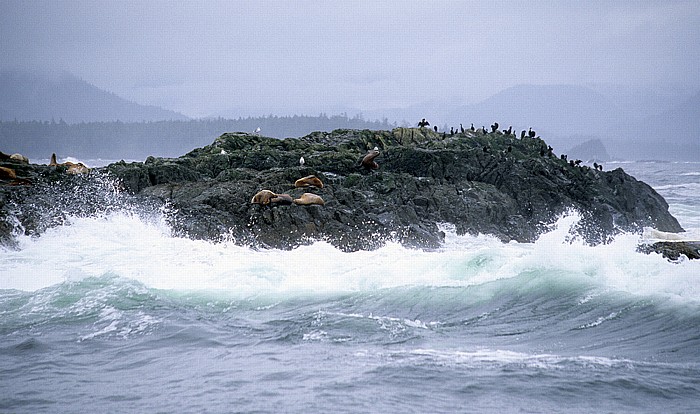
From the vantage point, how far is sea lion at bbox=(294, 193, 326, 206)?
17.8m

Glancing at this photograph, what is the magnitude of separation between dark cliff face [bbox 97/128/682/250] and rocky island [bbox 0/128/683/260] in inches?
1.5

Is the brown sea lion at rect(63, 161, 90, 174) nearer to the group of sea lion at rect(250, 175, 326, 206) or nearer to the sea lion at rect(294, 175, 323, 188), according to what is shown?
the group of sea lion at rect(250, 175, 326, 206)

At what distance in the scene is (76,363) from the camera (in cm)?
878

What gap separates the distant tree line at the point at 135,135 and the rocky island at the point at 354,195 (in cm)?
14493

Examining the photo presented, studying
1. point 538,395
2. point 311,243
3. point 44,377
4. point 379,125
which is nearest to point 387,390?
point 538,395

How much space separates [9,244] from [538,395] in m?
12.9

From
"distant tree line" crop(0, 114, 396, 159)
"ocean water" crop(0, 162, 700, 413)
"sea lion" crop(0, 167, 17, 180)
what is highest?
"distant tree line" crop(0, 114, 396, 159)

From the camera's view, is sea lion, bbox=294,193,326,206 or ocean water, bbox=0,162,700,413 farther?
sea lion, bbox=294,193,326,206

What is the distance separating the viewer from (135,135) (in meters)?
180

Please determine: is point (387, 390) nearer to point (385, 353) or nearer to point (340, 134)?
point (385, 353)

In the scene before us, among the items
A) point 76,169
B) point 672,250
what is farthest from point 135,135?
point 672,250

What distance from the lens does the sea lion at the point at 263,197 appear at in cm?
1773

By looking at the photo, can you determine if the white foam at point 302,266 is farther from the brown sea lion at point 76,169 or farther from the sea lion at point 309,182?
the brown sea lion at point 76,169

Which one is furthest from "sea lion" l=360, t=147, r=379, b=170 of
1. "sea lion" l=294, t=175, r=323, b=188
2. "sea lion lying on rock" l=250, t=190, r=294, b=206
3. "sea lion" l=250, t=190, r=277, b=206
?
"sea lion" l=250, t=190, r=277, b=206
